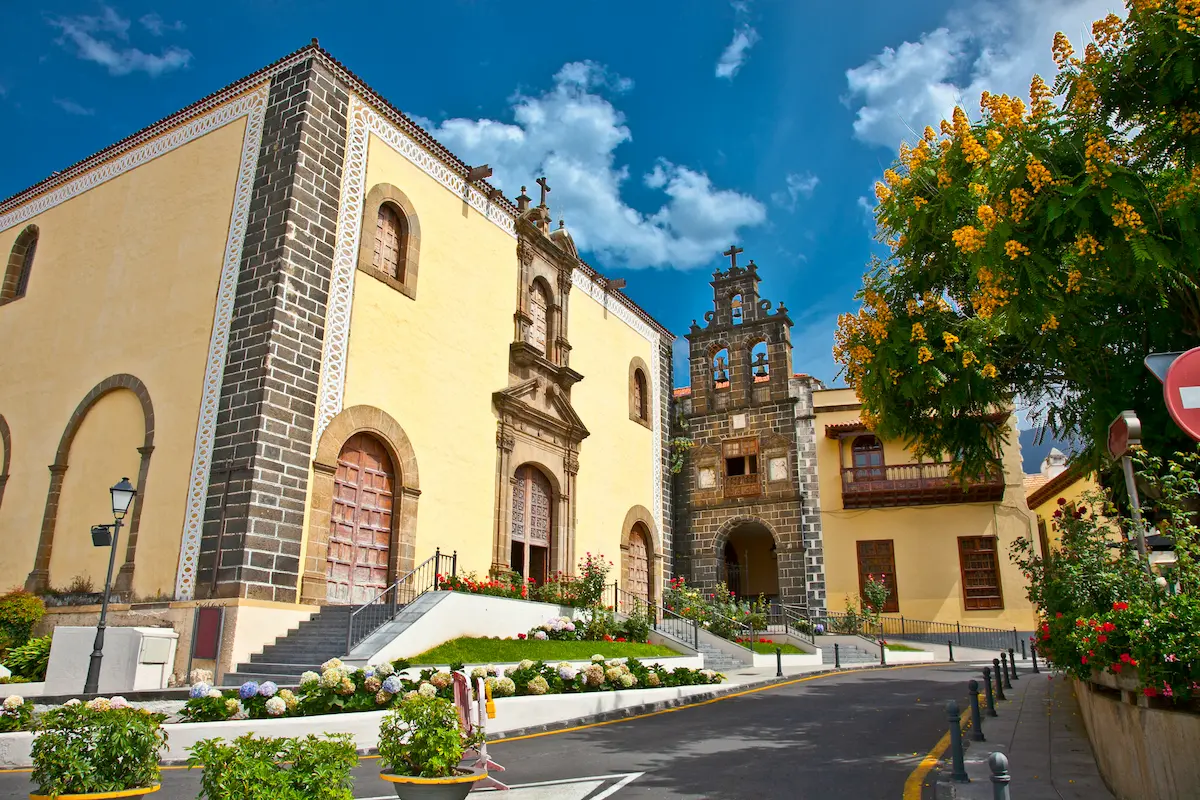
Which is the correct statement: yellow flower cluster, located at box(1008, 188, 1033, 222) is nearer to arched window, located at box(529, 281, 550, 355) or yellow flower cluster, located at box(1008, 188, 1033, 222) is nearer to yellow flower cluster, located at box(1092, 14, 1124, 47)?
yellow flower cluster, located at box(1092, 14, 1124, 47)

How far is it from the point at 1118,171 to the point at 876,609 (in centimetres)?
1978

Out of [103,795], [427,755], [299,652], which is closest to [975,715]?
[427,755]

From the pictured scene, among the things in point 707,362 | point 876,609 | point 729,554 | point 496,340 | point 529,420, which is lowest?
point 876,609

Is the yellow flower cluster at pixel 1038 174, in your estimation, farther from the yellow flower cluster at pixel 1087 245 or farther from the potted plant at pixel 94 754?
the potted plant at pixel 94 754

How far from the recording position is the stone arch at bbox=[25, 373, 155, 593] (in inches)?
531

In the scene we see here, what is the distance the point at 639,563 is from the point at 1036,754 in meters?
16.6

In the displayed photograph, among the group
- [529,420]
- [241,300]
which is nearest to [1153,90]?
[241,300]

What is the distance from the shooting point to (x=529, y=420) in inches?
776

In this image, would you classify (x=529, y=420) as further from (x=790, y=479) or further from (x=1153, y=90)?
(x=1153, y=90)

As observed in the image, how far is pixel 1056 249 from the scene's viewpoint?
796 cm

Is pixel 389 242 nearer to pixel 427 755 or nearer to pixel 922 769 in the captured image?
pixel 427 755

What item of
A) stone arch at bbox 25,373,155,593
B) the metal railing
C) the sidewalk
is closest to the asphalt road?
the sidewalk

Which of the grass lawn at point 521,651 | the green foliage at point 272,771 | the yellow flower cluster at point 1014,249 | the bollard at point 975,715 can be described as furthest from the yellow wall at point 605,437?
the green foliage at point 272,771

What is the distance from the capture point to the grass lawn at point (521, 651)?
12695 mm
